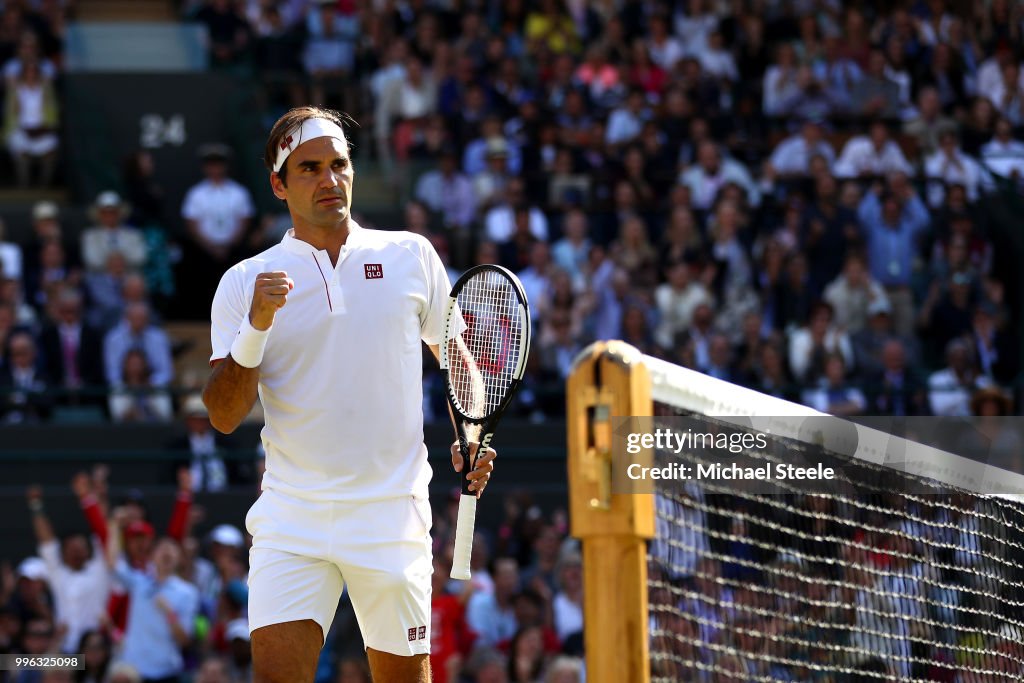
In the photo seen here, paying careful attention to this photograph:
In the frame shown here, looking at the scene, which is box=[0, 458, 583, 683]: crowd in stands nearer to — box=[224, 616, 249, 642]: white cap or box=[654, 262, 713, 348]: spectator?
box=[224, 616, 249, 642]: white cap

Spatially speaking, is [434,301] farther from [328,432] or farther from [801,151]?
[801,151]

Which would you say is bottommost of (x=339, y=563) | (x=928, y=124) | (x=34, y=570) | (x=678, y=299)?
(x=339, y=563)

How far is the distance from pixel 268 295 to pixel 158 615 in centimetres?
641

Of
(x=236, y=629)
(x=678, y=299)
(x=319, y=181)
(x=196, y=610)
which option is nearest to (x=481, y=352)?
(x=319, y=181)

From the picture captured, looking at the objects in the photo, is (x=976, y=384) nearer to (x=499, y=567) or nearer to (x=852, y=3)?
(x=499, y=567)

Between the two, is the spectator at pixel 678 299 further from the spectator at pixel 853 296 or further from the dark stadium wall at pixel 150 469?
the dark stadium wall at pixel 150 469

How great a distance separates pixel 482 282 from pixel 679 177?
10.3m

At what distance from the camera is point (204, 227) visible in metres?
15.0

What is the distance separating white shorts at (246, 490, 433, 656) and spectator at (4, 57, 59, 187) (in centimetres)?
1196

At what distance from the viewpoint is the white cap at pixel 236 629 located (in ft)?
34.3

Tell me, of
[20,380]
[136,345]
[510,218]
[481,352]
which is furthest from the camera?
[510,218]

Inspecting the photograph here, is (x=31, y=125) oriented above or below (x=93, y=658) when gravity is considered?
above

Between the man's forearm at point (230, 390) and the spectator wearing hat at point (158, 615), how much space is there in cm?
591

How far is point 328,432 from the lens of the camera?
16.5ft
